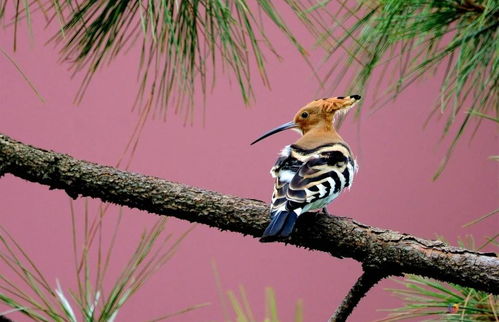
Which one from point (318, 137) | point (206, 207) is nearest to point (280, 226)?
point (206, 207)

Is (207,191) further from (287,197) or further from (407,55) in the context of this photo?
(407,55)

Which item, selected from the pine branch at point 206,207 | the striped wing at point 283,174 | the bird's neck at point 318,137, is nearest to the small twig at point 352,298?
the pine branch at point 206,207

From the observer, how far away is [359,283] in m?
0.64

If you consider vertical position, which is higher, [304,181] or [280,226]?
[304,181]

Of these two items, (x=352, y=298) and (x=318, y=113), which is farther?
(x=318, y=113)

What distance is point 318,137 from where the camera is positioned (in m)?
1.00

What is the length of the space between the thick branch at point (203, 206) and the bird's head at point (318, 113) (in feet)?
1.06

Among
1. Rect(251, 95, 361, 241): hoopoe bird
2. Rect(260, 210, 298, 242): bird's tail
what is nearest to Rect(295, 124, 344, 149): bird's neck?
Rect(251, 95, 361, 241): hoopoe bird

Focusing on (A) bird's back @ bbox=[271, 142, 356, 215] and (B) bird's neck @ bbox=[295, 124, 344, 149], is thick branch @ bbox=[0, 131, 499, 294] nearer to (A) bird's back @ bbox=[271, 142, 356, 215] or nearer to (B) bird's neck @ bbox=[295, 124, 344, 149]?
(A) bird's back @ bbox=[271, 142, 356, 215]

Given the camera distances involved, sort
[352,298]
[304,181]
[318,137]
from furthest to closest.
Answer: [318,137] < [304,181] < [352,298]

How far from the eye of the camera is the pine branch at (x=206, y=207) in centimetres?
67

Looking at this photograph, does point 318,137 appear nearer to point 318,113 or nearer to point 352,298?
point 318,113

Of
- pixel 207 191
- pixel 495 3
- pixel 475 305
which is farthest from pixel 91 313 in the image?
pixel 495 3

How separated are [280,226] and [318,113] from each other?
0.38 meters
